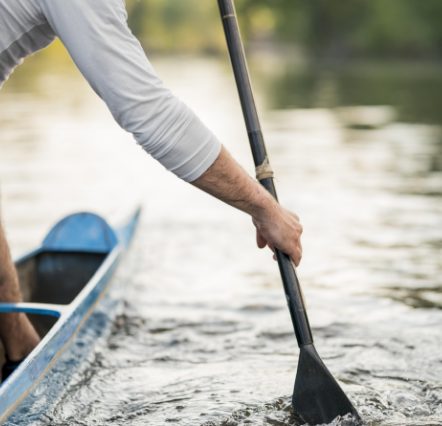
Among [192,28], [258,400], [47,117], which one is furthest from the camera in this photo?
[192,28]

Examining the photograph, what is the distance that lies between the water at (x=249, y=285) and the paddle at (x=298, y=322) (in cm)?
11

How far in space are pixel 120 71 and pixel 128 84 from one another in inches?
2.1

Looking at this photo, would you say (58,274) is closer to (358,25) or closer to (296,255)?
(296,255)

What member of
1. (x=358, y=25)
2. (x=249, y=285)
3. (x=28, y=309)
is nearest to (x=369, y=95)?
(x=249, y=285)

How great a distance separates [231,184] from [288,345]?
1.81 m

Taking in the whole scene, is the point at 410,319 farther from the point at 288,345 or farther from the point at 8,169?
the point at 8,169

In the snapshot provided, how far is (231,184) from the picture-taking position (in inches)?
97.3

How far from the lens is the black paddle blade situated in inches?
112

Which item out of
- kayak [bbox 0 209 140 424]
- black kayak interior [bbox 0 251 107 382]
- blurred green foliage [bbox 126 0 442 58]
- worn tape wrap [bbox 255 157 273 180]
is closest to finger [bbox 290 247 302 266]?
worn tape wrap [bbox 255 157 273 180]

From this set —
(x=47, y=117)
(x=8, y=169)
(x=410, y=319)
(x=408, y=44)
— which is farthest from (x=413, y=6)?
(x=410, y=319)

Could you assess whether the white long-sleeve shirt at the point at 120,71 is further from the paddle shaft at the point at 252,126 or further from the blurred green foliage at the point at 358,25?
the blurred green foliage at the point at 358,25

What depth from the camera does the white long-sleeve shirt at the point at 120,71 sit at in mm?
2117

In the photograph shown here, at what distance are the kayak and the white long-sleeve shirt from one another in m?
1.16

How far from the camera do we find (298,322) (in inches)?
115
